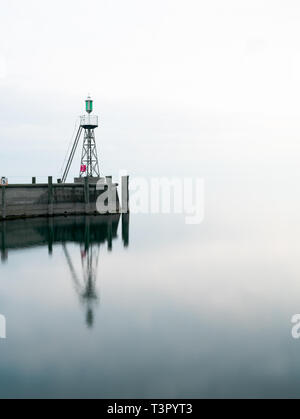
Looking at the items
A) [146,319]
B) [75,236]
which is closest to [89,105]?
[75,236]

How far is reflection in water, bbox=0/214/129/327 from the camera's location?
31.7 meters

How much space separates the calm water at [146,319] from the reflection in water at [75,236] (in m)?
0.23

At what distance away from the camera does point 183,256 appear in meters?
39.9

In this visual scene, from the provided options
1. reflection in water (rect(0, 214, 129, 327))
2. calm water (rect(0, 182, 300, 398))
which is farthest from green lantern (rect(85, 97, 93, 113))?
calm water (rect(0, 182, 300, 398))

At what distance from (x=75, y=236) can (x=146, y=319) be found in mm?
26581

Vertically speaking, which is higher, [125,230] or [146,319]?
[125,230]

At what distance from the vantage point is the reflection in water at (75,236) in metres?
31.7

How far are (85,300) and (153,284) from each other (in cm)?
597

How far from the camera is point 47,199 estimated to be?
53.7 m

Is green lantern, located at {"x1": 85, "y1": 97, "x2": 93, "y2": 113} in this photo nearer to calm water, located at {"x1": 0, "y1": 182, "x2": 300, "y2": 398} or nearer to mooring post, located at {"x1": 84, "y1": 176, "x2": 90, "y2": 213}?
mooring post, located at {"x1": 84, "y1": 176, "x2": 90, "y2": 213}

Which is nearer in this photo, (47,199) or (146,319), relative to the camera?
(146,319)

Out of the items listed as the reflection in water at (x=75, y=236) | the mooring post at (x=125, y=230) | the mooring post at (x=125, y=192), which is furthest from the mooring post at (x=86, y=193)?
the mooring post at (x=125, y=192)

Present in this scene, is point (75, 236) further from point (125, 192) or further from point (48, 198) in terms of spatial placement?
point (125, 192)
